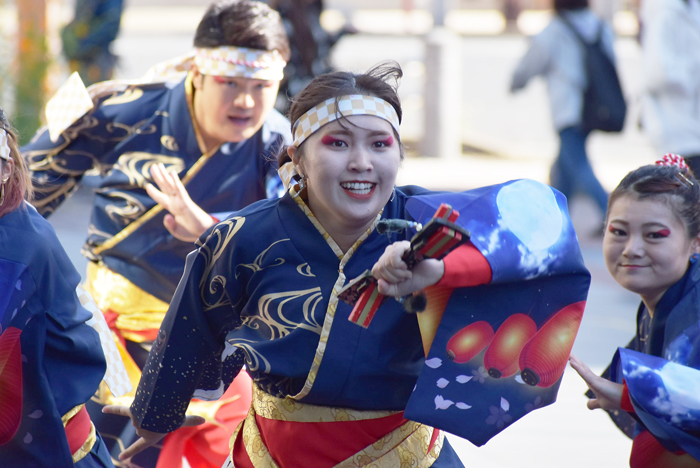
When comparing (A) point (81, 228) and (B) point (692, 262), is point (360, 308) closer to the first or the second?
(B) point (692, 262)

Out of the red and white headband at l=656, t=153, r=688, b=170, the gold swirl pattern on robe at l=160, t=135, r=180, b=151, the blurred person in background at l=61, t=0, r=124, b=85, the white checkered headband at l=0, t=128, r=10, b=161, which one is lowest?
the blurred person in background at l=61, t=0, r=124, b=85

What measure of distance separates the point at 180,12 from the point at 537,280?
23.3 metres

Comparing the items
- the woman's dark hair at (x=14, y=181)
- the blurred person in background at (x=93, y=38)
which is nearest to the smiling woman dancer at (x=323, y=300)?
the woman's dark hair at (x=14, y=181)

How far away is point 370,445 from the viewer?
2.12 m

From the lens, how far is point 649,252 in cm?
235

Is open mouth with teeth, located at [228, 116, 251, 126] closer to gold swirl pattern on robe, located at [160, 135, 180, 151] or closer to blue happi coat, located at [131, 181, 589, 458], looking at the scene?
gold swirl pattern on robe, located at [160, 135, 180, 151]

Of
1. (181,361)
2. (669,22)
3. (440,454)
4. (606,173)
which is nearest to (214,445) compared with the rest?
(181,361)

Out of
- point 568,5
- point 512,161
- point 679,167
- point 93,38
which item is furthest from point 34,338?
point 512,161

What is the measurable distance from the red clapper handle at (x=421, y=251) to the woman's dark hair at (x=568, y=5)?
6.06 meters

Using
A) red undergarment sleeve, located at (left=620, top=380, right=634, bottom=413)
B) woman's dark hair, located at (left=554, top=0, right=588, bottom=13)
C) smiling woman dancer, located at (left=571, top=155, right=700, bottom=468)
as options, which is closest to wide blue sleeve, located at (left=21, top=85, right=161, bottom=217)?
smiling woman dancer, located at (left=571, top=155, right=700, bottom=468)

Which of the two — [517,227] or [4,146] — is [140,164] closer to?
[4,146]

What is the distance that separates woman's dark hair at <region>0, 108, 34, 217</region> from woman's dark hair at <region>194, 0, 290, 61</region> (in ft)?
3.89

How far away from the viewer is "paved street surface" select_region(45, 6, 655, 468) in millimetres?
4152

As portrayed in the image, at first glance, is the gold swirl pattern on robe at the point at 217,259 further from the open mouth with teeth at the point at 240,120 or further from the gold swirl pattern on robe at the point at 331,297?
the open mouth with teeth at the point at 240,120
